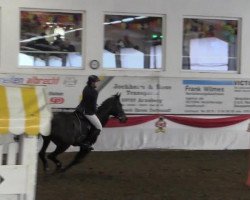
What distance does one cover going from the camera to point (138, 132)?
1515 centimetres

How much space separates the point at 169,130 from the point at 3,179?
35.9 feet

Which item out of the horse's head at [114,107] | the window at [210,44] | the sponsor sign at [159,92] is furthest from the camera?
the window at [210,44]

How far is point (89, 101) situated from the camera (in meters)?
11.0

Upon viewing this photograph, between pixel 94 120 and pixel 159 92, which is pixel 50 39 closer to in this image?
pixel 159 92

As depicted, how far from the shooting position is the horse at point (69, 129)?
34.3 feet

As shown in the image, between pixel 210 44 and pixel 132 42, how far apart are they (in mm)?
2395

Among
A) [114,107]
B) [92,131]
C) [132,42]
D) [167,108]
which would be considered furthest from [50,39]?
[92,131]

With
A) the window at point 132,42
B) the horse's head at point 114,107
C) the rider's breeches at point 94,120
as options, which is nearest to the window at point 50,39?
the window at point 132,42

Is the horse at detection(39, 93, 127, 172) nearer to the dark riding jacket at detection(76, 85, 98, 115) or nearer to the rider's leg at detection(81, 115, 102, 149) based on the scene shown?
the rider's leg at detection(81, 115, 102, 149)

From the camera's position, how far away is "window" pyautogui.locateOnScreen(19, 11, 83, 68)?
1501cm

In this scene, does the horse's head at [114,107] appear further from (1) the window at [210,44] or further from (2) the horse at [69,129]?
(1) the window at [210,44]

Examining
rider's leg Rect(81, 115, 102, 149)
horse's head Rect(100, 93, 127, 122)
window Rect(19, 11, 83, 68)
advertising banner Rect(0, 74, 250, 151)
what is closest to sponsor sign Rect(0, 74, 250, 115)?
advertising banner Rect(0, 74, 250, 151)

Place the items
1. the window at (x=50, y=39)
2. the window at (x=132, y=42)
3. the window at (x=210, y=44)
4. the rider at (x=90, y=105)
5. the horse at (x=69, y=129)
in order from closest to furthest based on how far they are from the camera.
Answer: the horse at (x=69, y=129)
the rider at (x=90, y=105)
the window at (x=50, y=39)
the window at (x=132, y=42)
the window at (x=210, y=44)

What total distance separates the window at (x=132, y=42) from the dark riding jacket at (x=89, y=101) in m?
4.50
